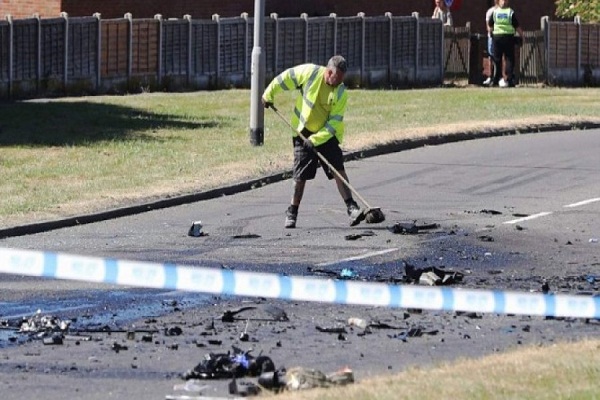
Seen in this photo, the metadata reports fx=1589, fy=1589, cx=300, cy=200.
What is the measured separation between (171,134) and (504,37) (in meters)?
12.5

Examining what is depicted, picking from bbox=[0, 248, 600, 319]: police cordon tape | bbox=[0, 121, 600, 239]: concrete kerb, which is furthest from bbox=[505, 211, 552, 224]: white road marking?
bbox=[0, 248, 600, 319]: police cordon tape

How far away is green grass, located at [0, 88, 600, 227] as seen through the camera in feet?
62.2

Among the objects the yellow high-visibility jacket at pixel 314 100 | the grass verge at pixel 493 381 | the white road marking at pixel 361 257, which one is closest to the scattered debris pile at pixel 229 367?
the grass verge at pixel 493 381

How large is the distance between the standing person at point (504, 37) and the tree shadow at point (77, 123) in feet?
34.2

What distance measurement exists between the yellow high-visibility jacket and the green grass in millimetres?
2589

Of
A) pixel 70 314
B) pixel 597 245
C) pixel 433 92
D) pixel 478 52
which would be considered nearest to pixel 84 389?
pixel 70 314

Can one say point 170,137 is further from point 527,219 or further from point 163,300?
point 163,300

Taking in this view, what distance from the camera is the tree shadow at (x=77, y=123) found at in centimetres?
2370

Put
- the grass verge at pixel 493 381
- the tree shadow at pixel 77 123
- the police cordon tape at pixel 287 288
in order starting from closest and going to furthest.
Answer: the grass verge at pixel 493 381 → the police cordon tape at pixel 287 288 → the tree shadow at pixel 77 123

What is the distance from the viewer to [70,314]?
1135 centimetres

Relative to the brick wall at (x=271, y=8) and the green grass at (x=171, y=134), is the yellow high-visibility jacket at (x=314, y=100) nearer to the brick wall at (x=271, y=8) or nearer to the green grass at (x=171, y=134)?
the green grass at (x=171, y=134)

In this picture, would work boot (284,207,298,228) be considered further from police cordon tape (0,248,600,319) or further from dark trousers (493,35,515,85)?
dark trousers (493,35,515,85)

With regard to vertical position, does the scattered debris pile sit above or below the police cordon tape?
below

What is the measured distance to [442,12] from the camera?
3806 cm
